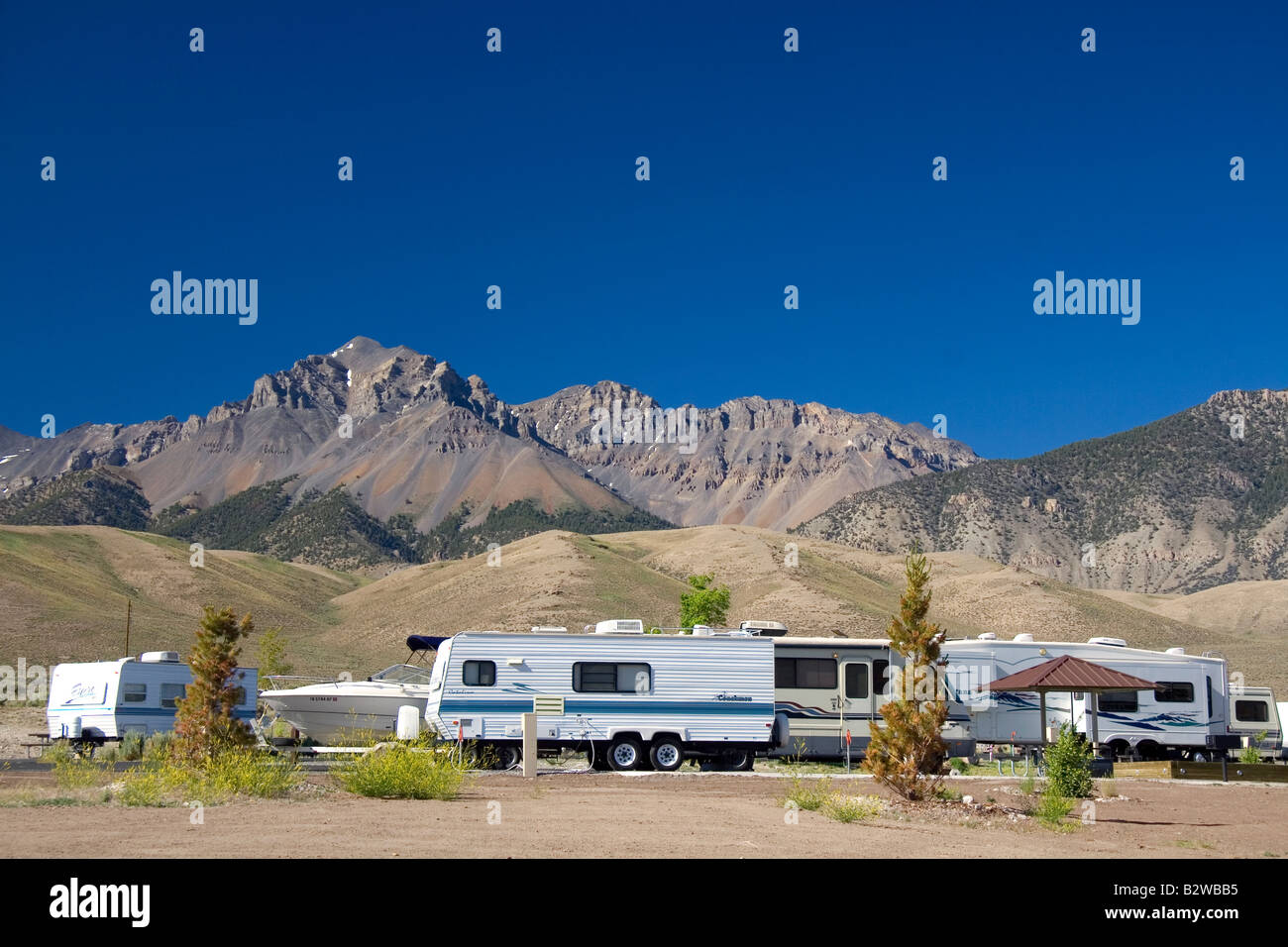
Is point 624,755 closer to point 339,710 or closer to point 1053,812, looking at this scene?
point 339,710

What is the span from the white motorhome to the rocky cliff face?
123422 mm

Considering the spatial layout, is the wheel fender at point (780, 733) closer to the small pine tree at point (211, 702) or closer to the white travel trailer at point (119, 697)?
the small pine tree at point (211, 702)

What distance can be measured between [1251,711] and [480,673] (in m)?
20.6

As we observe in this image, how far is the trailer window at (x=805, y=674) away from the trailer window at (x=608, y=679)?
2969 mm

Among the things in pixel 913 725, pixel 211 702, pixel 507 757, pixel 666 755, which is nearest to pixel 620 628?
pixel 666 755

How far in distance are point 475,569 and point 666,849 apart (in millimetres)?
78142

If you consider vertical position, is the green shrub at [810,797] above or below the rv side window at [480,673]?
below

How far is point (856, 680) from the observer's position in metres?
25.6

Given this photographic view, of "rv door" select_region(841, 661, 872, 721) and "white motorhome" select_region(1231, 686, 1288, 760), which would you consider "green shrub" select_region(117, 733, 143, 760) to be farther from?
"white motorhome" select_region(1231, 686, 1288, 760)

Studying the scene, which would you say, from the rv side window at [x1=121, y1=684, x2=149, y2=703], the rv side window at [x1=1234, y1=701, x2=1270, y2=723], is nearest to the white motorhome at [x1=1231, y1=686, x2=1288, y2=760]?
the rv side window at [x1=1234, y1=701, x2=1270, y2=723]

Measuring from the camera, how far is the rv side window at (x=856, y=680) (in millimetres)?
25594

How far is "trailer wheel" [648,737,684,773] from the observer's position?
80.0 feet

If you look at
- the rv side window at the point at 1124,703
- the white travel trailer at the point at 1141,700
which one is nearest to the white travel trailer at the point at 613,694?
the white travel trailer at the point at 1141,700
